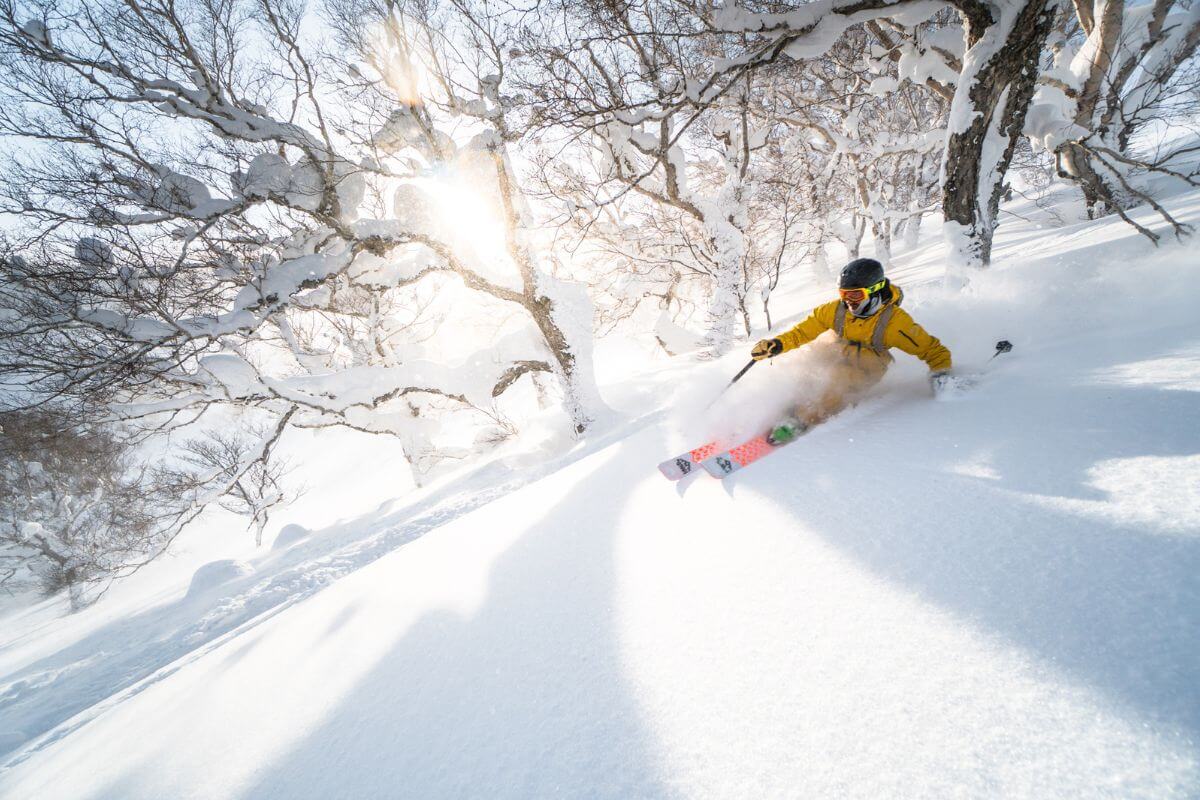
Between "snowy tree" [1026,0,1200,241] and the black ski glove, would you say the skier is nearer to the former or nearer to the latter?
the black ski glove

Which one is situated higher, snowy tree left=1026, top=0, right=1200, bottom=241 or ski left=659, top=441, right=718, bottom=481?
snowy tree left=1026, top=0, right=1200, bottom=241

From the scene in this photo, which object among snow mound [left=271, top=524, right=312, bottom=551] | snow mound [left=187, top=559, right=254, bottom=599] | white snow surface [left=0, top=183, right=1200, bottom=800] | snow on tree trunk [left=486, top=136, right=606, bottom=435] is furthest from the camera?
snow mound [left=271, top=524, right=312, bottom=551]

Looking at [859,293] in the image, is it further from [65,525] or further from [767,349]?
[65,525]

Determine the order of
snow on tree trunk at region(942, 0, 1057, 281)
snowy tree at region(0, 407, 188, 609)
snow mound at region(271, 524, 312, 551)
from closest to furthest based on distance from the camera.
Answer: snow on tree trunk at region(942, 0, 1057, 281) → snow mound at region(271, 524, 312, 551) → snowy tree at region(0, 407, 188, 609)

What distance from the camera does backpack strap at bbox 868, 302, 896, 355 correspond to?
304 centimetres

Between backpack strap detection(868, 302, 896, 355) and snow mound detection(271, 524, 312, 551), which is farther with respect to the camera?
snow mound detection(271, 524, 312, 551)

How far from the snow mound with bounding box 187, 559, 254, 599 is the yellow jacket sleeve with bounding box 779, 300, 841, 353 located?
736cm

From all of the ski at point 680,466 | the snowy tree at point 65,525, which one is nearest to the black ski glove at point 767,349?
the ski at point 680,466

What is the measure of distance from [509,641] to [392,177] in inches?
253

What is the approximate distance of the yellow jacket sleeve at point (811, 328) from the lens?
3406 mm

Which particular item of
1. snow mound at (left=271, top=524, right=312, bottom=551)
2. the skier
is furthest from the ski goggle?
snow mound at (left=271, top=524, right=312, bottom=551)

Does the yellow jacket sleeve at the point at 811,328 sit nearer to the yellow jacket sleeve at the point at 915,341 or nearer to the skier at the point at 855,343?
the skier at the point at 855,343

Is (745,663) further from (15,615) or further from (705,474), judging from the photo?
(15,615)

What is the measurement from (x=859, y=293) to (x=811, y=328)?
533 millimetres
